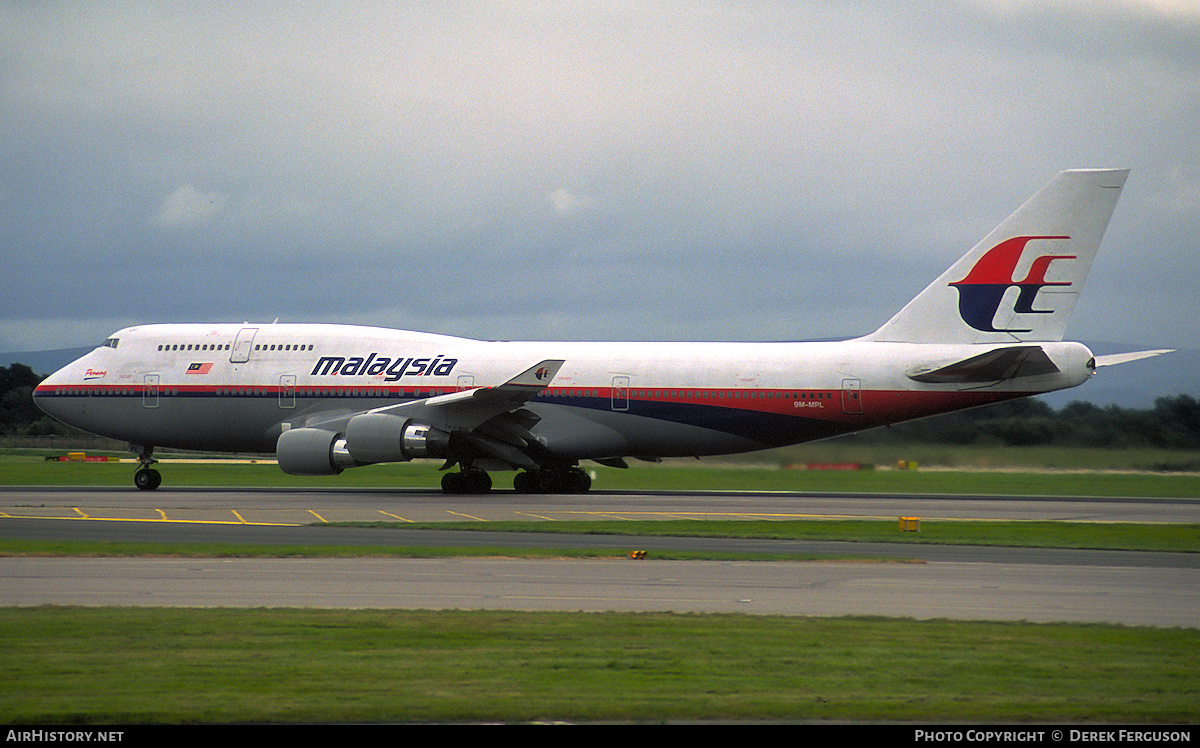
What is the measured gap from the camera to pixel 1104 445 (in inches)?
1601

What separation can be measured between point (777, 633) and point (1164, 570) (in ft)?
31.6

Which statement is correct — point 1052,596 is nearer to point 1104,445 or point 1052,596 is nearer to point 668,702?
point 668,702

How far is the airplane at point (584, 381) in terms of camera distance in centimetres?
3628

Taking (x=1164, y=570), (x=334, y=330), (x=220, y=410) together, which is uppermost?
(x=334, y=330)

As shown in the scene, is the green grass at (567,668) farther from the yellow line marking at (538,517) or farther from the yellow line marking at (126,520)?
the yellow line marking at (538,517)

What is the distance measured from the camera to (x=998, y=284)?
36.8m

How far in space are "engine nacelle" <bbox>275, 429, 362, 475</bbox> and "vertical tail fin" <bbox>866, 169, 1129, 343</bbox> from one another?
18.6 m

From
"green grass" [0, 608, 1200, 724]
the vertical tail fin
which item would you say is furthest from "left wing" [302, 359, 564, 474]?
"green grass" [0, 608, 1200, 724]

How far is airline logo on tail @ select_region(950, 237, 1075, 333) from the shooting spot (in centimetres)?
3634

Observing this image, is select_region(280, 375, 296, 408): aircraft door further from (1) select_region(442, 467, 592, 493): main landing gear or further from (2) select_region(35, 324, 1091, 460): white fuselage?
(1) select_region(442, 467, 592, 493): main landing gear

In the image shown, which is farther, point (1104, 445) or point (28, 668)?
point (1104, 445)

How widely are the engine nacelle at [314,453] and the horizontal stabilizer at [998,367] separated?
18.2 meters

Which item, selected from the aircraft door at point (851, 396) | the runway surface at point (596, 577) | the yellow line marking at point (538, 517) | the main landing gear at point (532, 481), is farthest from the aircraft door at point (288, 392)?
the aircraft door at point (851, 396)

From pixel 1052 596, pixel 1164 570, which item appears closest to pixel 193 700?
pixel 1052 596
